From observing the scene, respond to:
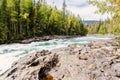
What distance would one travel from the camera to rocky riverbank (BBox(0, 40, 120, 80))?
42.1 feet

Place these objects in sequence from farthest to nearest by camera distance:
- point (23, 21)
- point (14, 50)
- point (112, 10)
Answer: point (23, 21) → point (14, 50) → point (112, 10)

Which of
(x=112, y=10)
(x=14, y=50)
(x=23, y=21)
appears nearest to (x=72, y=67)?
(x=112, y=10)

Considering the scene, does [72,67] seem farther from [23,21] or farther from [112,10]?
[23,21]

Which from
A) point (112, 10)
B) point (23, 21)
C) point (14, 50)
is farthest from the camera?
point (23, 21)

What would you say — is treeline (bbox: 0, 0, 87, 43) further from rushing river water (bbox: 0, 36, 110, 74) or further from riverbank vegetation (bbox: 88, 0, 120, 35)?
riverbank vegetation (bbox: 88, 0, 120, 35)

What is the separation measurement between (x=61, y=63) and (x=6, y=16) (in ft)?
138

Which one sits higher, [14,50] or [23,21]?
[23,21]

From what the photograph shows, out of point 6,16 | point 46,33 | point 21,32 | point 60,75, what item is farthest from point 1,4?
point 60,75

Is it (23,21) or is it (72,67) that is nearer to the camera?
(72,67)

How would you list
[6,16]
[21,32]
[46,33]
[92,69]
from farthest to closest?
[46,33] < [21,32] < [6,16] < [92,69]

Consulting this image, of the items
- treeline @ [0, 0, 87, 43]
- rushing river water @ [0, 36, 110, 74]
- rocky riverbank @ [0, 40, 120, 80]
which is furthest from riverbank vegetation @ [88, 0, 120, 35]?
treeline @ [0, 0, 87, 43]

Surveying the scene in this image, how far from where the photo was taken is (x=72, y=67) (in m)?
13.9

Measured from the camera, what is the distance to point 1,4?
5306 cm

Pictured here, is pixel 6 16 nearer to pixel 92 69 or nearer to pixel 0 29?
pixel 0 29
